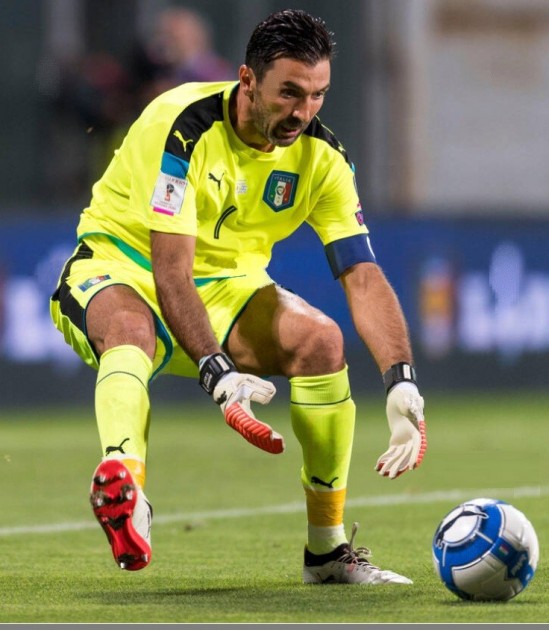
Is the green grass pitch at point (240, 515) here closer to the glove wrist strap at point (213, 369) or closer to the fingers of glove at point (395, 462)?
the fingers of glove at point (395, 462)

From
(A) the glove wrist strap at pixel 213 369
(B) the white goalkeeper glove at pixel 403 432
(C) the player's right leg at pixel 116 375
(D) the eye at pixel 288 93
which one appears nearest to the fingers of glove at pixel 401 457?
(B) the white goalkeeper glove at pixel 403 432

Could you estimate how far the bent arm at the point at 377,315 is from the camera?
617cm

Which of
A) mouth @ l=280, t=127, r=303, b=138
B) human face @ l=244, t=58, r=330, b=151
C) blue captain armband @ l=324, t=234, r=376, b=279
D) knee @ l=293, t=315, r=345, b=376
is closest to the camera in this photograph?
human face @ l=244, t=58, r=330, b=151

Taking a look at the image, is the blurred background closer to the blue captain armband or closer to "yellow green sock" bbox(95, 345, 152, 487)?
the blue captain armband

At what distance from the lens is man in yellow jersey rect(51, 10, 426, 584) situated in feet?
18.9

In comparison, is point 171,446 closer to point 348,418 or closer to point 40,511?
point 40,511

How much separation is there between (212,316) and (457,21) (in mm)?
13504

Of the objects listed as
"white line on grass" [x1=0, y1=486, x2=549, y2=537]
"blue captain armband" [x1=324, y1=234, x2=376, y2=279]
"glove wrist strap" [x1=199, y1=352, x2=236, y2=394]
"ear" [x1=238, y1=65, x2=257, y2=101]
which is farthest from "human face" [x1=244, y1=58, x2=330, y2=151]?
"white line on grass" [x1=0, y1=486, x2=549, y2=537]

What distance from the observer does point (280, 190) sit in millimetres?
6383

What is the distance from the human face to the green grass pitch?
63.5 inches

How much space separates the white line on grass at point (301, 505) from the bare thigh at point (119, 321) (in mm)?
2042

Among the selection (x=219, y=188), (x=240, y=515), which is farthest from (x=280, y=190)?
(x=240, y=515)

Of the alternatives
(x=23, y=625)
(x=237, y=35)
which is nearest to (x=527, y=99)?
(x=237, y=35)

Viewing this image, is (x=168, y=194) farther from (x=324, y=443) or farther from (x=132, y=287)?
(x=324, y=443)
